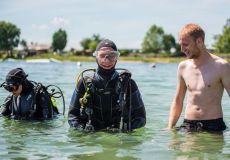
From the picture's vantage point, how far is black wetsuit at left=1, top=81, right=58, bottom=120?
29.2ft

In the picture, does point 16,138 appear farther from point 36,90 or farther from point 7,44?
point 7,44

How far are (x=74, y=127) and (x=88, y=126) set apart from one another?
11.3 inches

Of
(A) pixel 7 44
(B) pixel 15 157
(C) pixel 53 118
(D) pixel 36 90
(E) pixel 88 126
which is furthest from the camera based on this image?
(A) pixel 7 44

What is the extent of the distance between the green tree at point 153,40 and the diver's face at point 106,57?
114 meters

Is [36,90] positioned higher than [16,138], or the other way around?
[36,90]

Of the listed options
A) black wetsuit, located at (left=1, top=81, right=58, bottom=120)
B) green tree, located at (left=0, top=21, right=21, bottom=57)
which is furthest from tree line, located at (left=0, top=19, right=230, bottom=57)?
black wetsuit, located at (left=1, top=81, right=58, bottom=120)

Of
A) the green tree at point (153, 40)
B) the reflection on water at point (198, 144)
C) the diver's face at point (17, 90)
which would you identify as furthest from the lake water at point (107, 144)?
the green tree at point (153, 40)

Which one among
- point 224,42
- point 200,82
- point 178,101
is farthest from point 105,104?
point 224,42

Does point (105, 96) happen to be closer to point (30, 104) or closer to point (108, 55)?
point (108, 55)

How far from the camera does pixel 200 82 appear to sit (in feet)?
22.3

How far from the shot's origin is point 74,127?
24.5 feet

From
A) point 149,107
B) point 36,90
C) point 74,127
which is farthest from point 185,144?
point 149,107

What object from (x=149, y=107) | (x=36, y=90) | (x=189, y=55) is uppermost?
(x=189, y=55)

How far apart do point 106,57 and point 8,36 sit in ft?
453
